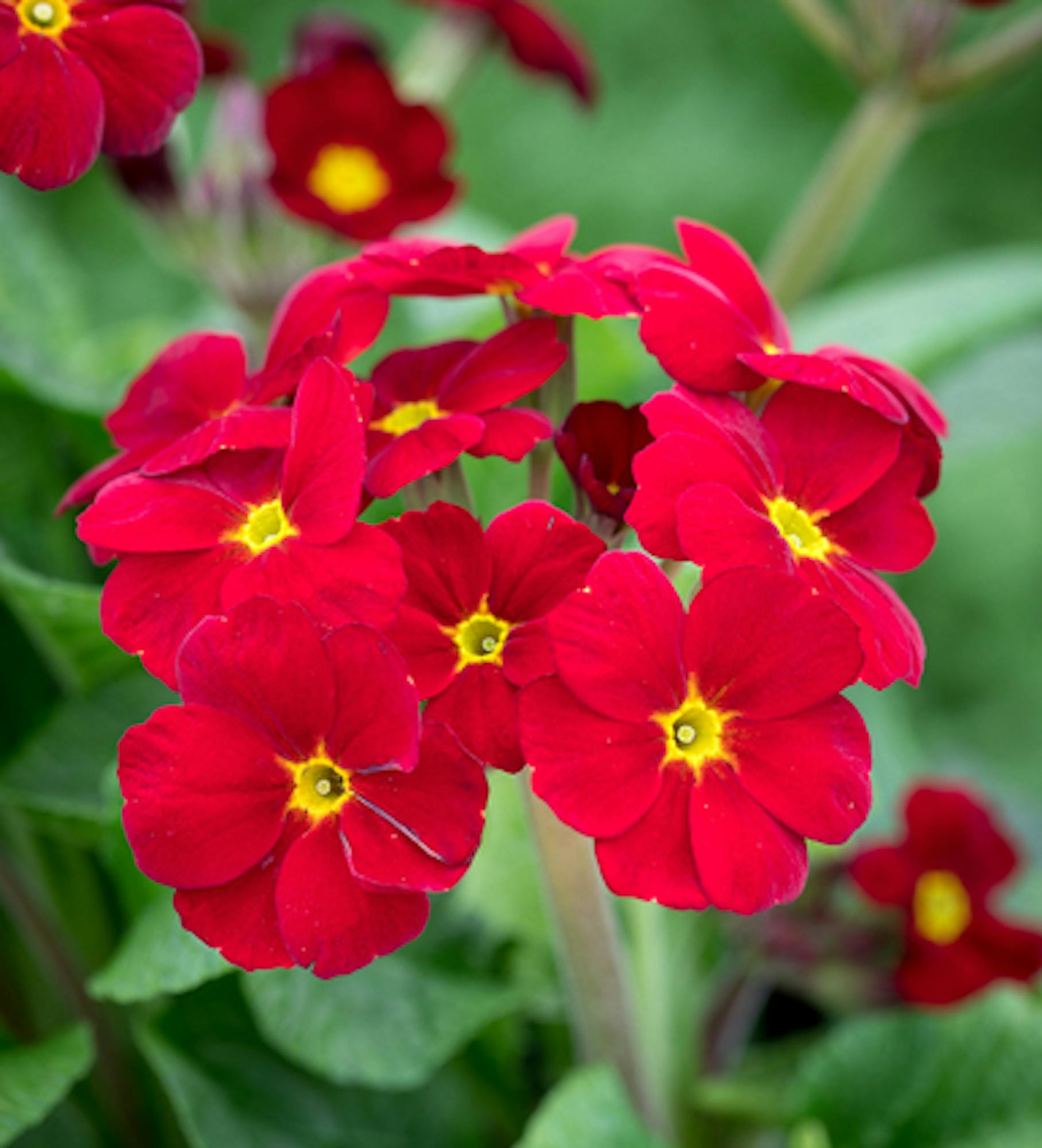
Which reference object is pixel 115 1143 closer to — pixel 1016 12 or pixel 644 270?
pixel 644 270

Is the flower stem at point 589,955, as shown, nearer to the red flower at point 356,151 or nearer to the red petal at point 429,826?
the red petal at point 429,826

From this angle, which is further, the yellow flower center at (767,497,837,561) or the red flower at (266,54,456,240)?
the red flower at (266,54,456,240)

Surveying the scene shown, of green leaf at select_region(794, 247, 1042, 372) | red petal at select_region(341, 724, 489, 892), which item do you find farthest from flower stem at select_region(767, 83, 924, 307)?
red petal at select_region(341, 724, 489, 892)

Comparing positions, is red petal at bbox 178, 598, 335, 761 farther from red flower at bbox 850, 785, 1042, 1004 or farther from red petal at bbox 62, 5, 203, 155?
red flower at bbox 850, 785, 1042, 1004

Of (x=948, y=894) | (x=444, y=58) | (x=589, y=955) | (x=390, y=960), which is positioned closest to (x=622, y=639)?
(x=589, y=955)

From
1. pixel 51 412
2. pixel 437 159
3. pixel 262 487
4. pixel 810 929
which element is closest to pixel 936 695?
pixel 810 929

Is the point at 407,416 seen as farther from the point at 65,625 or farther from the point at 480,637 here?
the point at 65,625
